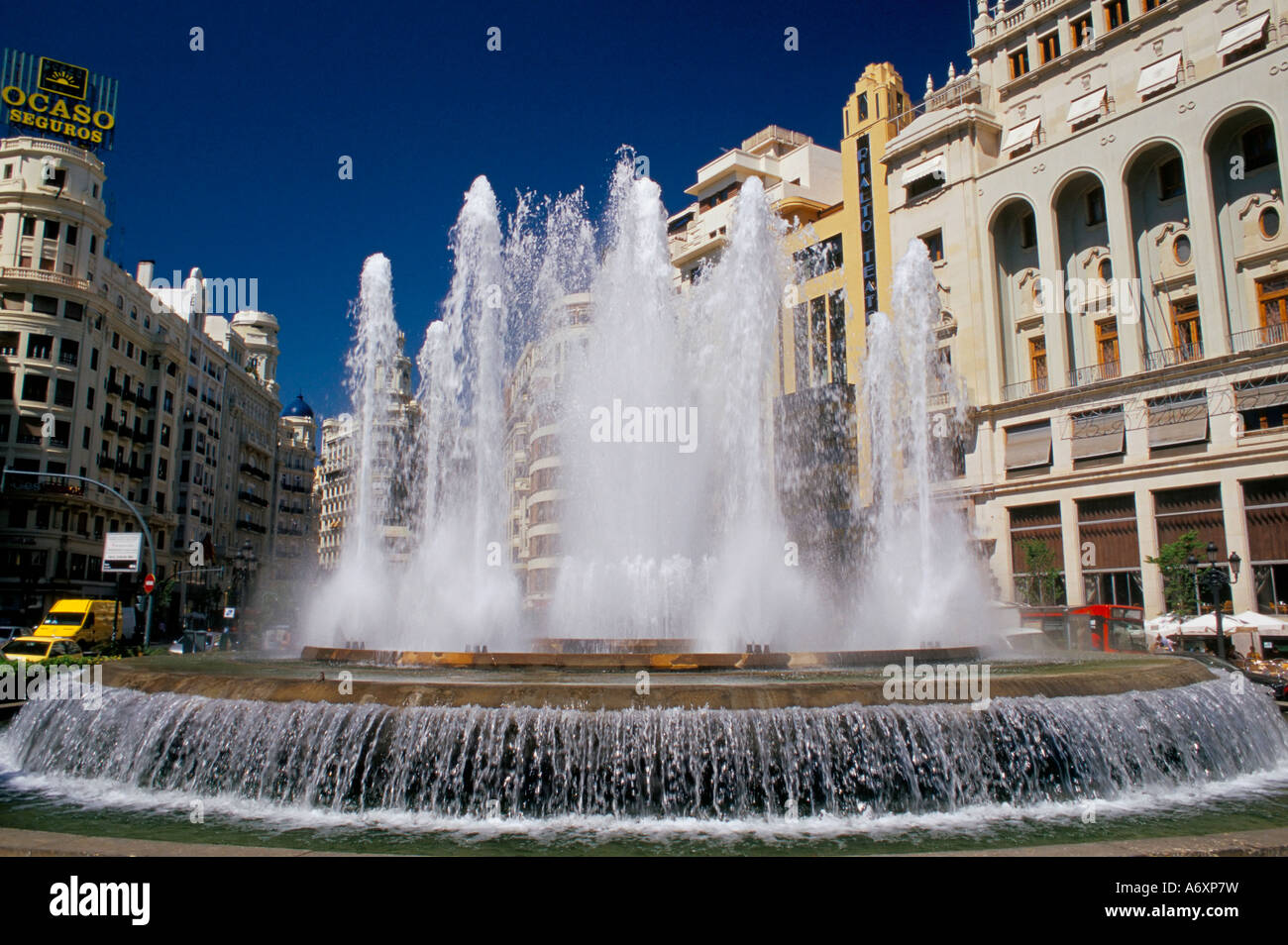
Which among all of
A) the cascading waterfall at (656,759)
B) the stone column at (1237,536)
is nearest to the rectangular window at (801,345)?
the stone column at (1237,536)

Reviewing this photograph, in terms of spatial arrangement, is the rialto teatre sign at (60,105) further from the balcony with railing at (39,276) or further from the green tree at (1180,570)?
the green tree at (1180,570)

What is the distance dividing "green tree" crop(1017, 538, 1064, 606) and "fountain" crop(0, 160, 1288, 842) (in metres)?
10.8

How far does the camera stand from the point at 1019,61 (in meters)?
44.0

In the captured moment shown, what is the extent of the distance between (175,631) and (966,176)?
2012 inches

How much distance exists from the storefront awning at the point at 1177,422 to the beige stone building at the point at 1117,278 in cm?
8

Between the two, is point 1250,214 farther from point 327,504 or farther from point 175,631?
point 327,504

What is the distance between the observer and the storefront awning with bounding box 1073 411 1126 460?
36.1 meters

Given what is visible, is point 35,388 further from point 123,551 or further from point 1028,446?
point 1028,446

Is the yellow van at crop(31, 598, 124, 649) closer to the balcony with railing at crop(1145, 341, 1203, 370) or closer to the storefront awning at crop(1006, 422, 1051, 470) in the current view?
the storefront awning at crop(1006, 422, 1051, 470)

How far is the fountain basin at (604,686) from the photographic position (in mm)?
8852

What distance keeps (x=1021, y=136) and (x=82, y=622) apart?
44.6 meters

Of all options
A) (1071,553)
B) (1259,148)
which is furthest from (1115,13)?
(1071,553)

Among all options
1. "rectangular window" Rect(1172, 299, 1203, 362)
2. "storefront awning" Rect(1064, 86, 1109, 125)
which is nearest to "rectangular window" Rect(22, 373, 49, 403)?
"storefront awning" Rect(1064, 86, 1109, 125)
